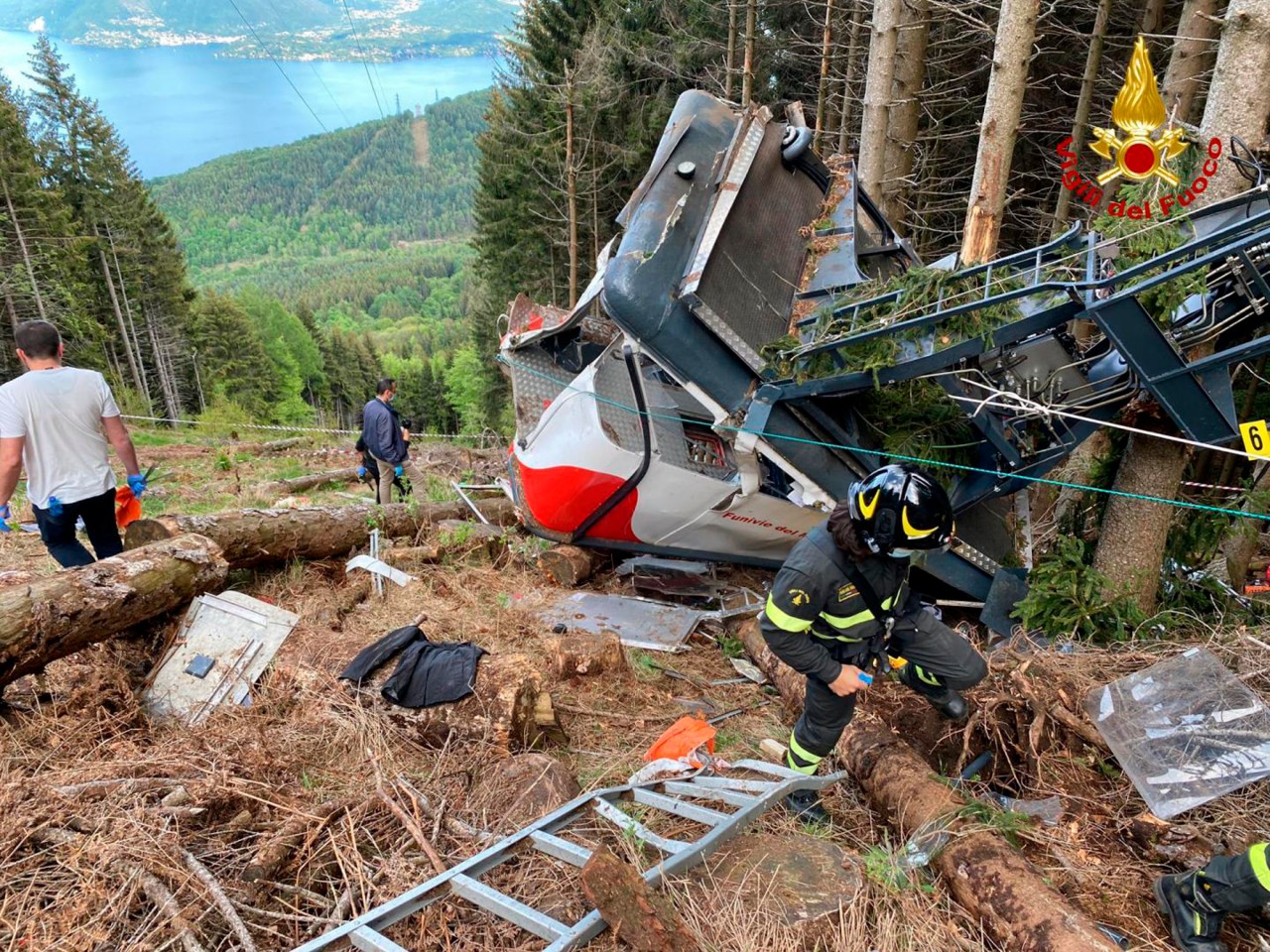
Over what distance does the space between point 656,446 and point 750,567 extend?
152 centimetres

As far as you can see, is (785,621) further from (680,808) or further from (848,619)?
(680,808)

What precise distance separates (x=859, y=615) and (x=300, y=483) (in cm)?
882

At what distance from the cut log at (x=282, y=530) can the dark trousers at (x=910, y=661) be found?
377cm

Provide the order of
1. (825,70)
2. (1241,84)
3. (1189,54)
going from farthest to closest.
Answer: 1. (825,70)
2. (1189,54)
3. (1241,84)

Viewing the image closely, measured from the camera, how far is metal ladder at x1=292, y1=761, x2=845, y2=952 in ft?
6.15

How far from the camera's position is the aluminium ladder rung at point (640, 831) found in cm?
226

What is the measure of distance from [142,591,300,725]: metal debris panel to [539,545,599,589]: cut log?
6.71 feet

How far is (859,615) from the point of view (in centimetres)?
277

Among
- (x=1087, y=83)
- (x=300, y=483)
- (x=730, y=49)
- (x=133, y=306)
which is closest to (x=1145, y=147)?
(x=1087, y=83)

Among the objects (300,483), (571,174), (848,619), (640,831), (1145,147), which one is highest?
(571,174)

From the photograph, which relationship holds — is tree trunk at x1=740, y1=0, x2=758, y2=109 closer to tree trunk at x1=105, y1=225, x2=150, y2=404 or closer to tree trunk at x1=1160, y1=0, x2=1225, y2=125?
tree trunk at x1=1160, y1=0, x2=1225, y2=125

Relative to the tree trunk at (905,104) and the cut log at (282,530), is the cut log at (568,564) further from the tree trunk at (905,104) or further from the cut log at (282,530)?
the tree trunk at (905,104)

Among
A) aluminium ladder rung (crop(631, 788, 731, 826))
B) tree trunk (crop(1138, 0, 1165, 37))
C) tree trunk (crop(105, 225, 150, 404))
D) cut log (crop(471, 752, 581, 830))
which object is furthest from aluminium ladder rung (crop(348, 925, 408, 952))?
tree trunk (crop(105, 225, 150, 404))

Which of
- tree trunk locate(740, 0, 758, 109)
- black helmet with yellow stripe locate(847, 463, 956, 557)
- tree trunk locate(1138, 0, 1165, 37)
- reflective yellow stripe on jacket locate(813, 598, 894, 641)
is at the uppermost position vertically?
tree trunk locate(740, 0, 758, 109)
